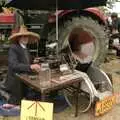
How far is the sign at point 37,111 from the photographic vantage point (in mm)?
4383

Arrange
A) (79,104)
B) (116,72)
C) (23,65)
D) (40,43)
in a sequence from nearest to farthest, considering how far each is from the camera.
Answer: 1. (23,65)
2. (79,104)
3. (40,43)
4. (116,72)

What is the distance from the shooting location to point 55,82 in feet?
16.0

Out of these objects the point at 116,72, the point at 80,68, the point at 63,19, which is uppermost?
the point at 63,19

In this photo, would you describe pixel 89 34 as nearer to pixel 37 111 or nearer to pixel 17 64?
pixel 17 64

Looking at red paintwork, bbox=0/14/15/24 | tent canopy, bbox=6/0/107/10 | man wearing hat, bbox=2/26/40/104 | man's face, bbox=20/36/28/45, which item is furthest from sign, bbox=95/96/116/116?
red paintwork, bbox=0/14/15/24

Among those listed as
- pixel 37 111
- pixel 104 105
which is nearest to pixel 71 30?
pixel 104 105

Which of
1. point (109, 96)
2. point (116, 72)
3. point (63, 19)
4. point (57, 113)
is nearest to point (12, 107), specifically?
point (57, 113)

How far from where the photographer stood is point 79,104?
5828mm

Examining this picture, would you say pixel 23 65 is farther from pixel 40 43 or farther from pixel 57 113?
pixel 40 43

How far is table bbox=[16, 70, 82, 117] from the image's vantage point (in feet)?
15.4

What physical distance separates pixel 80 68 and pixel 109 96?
66 centimetres

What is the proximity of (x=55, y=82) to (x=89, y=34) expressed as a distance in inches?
108

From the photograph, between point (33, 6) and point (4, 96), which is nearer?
point (4, 96)

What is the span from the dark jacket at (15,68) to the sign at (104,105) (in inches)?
44.1
